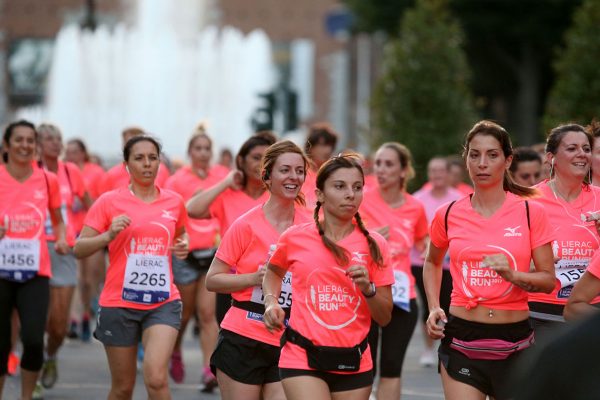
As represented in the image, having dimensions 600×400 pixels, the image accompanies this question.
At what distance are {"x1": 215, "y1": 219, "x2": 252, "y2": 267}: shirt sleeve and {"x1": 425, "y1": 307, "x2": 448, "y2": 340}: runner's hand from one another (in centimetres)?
117

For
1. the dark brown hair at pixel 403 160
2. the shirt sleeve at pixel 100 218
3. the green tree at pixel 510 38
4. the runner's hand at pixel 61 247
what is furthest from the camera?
the green tree at pixel 510 38

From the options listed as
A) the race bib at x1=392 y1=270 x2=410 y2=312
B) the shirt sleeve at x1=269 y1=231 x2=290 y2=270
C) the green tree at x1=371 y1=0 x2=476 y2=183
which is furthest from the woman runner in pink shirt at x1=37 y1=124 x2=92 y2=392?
the green tree at x1=371 y1=0 x2=476 y2=183

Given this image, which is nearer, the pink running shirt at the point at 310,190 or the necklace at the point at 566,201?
the necklace at the point at 566,201

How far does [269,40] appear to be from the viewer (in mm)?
98000

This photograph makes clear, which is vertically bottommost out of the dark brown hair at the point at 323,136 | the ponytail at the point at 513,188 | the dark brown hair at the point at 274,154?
the ponytail at the point at 513,188

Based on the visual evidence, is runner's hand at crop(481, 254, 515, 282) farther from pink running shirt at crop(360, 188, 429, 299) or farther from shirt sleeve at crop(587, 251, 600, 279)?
pink running shirt at crop(360, 188, 429, 299)

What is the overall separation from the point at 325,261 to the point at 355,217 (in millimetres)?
377

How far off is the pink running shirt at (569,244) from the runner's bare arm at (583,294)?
3.15ft

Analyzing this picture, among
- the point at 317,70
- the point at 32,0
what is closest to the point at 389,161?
the point at 317,70

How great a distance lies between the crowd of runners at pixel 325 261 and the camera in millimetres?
6102

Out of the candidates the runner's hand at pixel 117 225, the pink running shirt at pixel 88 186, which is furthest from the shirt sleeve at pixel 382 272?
the pink running shirt at pixel 88 186

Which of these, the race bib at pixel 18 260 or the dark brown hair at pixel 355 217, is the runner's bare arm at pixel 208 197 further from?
the dark brown hair at pixel 355 217

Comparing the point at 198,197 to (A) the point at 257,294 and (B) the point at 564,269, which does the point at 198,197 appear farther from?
(B) the point at 564,269

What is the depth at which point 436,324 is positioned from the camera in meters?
6.38
